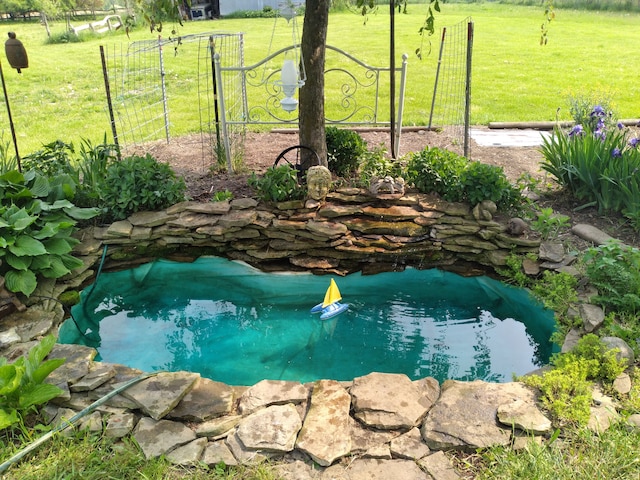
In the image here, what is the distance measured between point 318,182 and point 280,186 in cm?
32

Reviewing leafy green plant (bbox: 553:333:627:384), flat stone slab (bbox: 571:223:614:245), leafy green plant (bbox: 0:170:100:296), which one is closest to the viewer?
leafy green plant (bbox: 553:333:627:384)

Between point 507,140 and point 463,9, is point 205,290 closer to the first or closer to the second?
point 507,140

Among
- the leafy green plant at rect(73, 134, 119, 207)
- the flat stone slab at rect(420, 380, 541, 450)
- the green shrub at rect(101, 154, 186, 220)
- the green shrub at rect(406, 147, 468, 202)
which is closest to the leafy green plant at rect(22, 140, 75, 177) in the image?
the leafy green plant at rect(73, 134, 119, 207)

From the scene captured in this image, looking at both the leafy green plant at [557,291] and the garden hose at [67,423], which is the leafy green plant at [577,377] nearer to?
the leafy green plant at [557,291]

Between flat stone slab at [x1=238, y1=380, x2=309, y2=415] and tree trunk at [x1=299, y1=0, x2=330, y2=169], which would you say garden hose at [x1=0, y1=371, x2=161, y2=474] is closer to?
flat stone slab at [x1=238, y1=380, x2=309, y2=415]

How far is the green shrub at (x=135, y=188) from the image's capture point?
4559mm

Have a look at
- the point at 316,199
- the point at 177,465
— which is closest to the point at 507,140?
the point at 316,199

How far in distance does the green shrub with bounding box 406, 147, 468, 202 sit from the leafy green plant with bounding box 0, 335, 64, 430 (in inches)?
124

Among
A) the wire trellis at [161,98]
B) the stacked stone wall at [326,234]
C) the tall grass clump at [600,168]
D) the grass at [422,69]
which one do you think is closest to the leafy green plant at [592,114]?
the tall grass clump at [600,168]

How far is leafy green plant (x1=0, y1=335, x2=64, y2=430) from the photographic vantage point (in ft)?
8.74

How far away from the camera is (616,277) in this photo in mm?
3545

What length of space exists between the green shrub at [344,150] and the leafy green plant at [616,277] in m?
2.30

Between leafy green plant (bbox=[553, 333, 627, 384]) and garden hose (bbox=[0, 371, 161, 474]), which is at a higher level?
leafy green plant (bbox=[553, 333, 627, 384])

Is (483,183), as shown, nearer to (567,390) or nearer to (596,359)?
(596,359)
